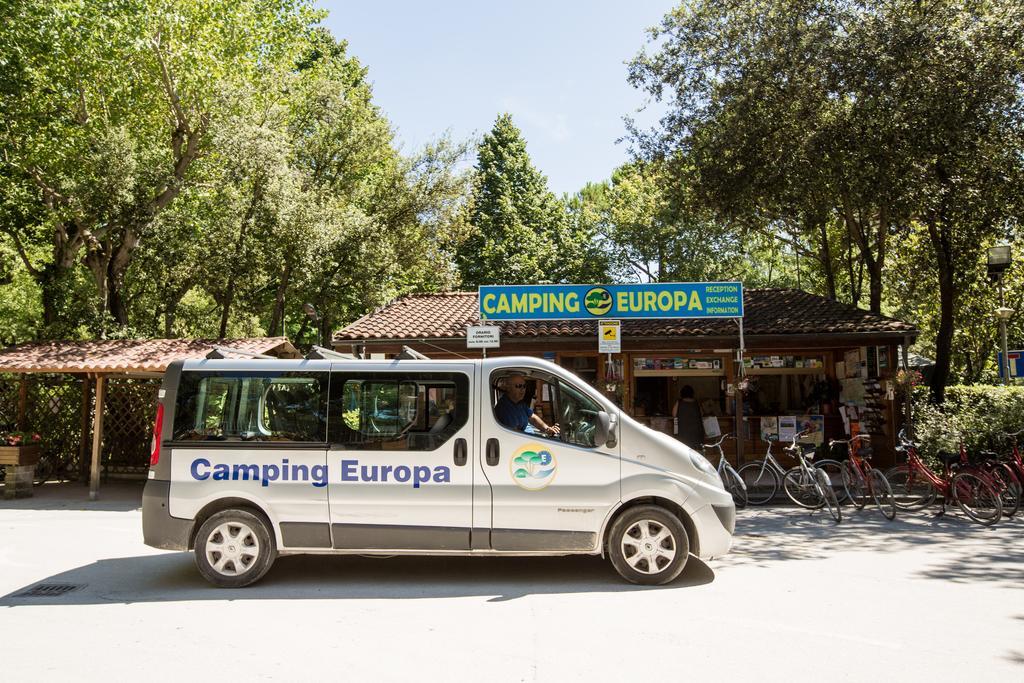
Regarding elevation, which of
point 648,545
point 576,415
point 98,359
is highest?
point 98,359

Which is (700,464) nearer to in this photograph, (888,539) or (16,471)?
(888,539)

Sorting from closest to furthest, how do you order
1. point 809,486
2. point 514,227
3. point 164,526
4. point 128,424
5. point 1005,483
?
point 164,526 → point 1005,483 → point 809,486 → point 128,424 → point 514,227

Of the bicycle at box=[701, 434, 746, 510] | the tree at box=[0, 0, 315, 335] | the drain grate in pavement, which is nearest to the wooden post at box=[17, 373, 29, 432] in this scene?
the tree at box=[0, 0, 315, 335]

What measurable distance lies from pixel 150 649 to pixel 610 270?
29.9m

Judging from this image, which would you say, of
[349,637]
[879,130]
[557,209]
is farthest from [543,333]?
[557,209]

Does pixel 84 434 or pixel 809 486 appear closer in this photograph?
pixel 809 486

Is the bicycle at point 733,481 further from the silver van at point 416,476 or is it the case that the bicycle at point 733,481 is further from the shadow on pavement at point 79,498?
the shadow on pavement at point 79,498

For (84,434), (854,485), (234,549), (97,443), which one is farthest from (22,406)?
(854,485)

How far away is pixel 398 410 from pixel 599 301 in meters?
8.32

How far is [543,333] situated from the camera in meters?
16.4

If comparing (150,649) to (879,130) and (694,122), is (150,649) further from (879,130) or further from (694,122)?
(694,122)

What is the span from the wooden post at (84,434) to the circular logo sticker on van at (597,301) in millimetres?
10101

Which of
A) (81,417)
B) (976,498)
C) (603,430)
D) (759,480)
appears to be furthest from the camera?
(81,417)

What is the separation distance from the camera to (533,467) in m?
6.77
